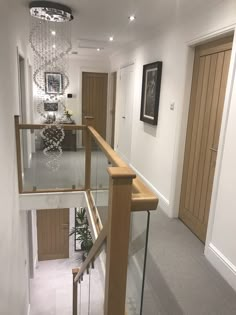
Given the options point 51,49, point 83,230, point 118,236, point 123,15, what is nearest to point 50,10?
point 123,15

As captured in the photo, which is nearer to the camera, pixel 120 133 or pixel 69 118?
pixel 120 133

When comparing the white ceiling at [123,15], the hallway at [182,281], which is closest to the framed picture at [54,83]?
the white ceiling at [123,15]

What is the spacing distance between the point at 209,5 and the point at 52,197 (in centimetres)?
295

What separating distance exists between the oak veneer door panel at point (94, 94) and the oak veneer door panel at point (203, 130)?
4673 mm

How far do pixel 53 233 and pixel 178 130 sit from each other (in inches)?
194

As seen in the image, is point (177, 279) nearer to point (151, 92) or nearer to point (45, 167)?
point (45, 167)

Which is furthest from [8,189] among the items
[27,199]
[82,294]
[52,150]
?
[82,294]

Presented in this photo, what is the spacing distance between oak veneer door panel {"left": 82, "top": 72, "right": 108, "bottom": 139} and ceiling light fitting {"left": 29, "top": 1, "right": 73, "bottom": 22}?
161 inches

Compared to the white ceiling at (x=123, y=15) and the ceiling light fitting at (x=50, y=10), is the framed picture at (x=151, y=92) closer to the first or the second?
the white ceiling at (x=123, y=15)

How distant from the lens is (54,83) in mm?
7109

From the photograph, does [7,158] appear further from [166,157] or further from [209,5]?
[209,5]

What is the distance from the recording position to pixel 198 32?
2.71 m

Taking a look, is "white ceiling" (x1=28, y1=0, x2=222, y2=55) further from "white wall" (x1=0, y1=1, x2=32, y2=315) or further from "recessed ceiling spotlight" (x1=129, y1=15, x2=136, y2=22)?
"white wall" (x1=0, y1=1, x2=32, y2=315)

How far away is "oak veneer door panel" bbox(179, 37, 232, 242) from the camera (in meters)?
2.49
